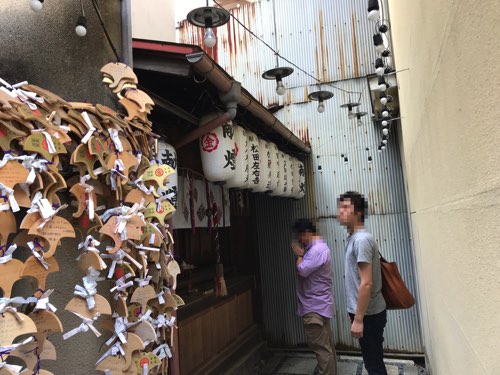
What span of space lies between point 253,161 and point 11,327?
4590mm

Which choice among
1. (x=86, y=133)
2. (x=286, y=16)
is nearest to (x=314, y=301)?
(x=86, y=133)

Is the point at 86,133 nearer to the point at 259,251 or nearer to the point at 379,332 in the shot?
the point at 379,332

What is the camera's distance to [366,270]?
4.20 metres

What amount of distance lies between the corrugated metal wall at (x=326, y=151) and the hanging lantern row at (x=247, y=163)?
0.83 m

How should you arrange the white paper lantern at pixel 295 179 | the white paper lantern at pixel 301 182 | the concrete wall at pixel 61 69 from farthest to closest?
the white paper lantern at pixel 301 182 → the white paper lantern at pixel 295 179 → the concrete wall at pixel 61 69

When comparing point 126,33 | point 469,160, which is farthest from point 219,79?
point 469,160

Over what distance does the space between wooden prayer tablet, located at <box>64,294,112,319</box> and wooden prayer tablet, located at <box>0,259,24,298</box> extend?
382mm

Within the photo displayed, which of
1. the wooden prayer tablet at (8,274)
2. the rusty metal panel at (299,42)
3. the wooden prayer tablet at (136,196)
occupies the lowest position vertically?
the wooden prayer tablet at (8,274)

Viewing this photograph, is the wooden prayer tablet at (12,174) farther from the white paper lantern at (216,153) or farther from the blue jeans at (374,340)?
the blue jeans at (374,340)

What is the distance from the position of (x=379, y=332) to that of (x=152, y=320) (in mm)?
3049

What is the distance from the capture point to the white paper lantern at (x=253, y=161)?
590 centimetres

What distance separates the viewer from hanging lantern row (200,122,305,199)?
4906mm

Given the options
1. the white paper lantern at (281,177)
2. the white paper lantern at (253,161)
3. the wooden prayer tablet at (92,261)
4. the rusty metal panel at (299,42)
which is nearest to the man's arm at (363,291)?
the white paper lantern at (253,161)

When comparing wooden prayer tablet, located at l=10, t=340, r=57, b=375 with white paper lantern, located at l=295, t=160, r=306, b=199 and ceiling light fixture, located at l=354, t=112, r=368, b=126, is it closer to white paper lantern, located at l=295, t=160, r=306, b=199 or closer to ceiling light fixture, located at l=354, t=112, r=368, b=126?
white paper lantern, located at l=295, t=160, r=306, b=199
